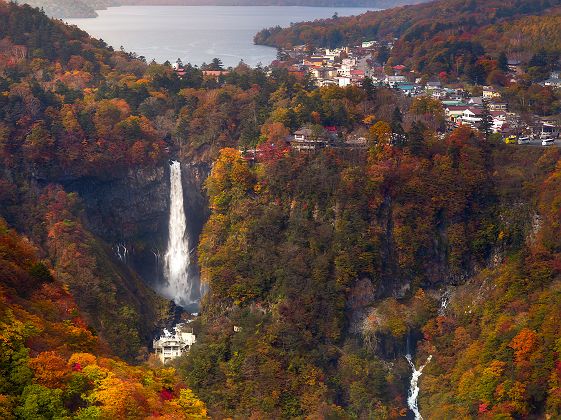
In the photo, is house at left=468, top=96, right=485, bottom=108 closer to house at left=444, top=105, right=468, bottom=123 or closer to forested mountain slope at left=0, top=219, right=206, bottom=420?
house at left=444, top=105, right=468, bottom=123

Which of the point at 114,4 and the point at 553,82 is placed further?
the point at 114,4

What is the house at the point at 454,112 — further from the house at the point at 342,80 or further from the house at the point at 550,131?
the house at the point at 342,80

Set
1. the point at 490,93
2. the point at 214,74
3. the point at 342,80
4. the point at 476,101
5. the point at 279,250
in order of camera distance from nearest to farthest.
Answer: the point at 279,250, the point at 476,101, the point at 490,93, the point at 342,80, the point at 214,74

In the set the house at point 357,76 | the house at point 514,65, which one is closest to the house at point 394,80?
A: the house at point 357,76

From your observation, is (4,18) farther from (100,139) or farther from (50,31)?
(100,139)

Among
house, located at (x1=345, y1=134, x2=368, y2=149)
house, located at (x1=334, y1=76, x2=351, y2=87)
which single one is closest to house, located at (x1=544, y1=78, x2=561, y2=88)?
house, located at (x1=334, y1=76, x2=351, y2=87)

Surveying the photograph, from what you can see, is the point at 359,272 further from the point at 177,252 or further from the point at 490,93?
the point at 490,93

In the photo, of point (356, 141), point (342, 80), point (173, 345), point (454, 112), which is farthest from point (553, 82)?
point (173, 345)
